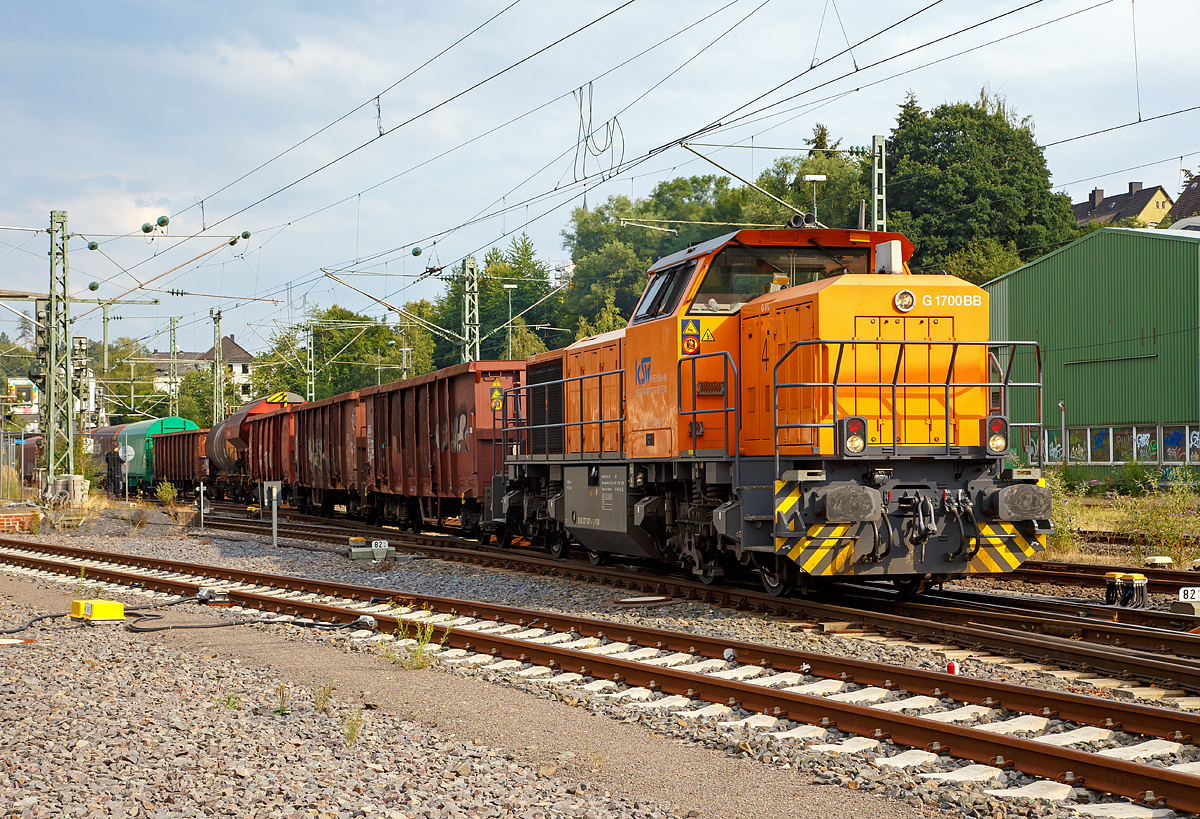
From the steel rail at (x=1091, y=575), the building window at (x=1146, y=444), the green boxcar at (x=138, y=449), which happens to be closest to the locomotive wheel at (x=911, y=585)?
the steel rail at (x=1091, y=575)

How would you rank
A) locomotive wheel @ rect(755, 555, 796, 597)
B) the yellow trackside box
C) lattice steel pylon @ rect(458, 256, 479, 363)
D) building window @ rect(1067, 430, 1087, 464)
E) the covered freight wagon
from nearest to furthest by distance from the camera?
locomotive wheel @ rect(755, 555, 796, 597) < the yellow trackside box < lattice steel pylon @ rect(458, 256, 479, 363) < building window @ rect(1067, 430, 1087, 464) < the covered freight wagon

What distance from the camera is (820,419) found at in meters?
9.32

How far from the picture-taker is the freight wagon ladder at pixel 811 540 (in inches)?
352

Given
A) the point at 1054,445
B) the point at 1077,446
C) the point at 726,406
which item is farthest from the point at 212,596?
the point at 1054,445

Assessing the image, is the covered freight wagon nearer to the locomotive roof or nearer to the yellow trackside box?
the yellow trackside box

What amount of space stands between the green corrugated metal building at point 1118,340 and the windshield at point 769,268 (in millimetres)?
22518

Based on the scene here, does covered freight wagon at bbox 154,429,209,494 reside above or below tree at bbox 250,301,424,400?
below

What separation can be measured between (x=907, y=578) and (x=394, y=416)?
14.1m

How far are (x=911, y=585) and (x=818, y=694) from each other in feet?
13.2

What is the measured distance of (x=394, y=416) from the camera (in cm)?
2234

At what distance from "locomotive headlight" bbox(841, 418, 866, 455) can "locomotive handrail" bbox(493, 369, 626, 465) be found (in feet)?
10.6

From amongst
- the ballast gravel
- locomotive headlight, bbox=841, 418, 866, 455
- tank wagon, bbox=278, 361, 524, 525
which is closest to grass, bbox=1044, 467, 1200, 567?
locomotive headlight, bbox=841, 418, 866, 455

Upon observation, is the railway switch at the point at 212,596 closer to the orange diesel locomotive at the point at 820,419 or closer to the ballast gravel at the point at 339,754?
the ballast gravel at the point at 339,754

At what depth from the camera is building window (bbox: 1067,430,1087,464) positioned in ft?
108
